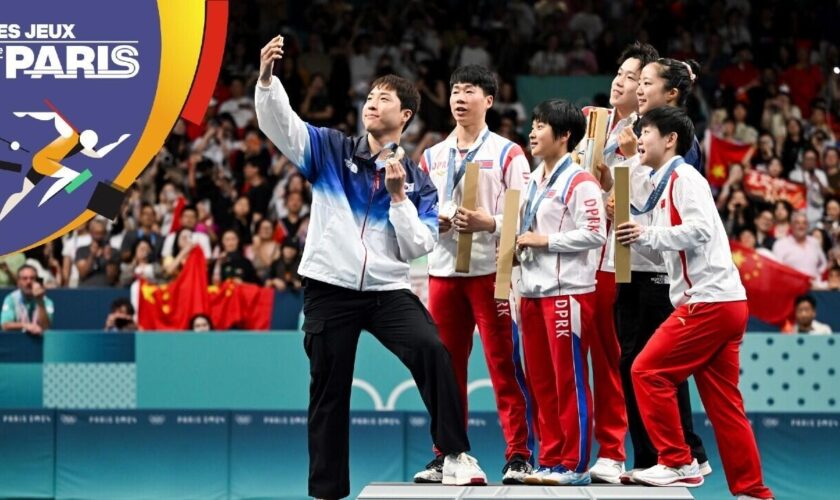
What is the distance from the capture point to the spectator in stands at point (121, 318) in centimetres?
1369

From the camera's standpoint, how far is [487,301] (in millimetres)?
8016

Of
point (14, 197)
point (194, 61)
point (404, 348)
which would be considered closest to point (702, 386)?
point (404, 348)

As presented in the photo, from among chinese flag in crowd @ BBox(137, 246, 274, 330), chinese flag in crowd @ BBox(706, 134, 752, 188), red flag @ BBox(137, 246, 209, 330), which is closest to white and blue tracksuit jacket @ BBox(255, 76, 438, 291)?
chinese flag in crowd @ BBox(137, 246, 274, 330)

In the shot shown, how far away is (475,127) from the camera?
26.9ft

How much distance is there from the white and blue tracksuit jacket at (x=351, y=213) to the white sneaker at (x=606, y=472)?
1.55 m

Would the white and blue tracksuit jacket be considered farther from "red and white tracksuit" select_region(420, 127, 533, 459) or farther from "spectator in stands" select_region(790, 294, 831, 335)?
"spectator in stands" select_region(790, 294, 831, 335)

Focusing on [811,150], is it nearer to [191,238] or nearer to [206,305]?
[191,238]

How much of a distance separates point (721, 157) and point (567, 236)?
951cm

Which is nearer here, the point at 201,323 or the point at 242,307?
the point at 201,323

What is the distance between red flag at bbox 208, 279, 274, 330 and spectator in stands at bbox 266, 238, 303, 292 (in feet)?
1.20

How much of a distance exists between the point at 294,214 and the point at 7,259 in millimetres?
3205

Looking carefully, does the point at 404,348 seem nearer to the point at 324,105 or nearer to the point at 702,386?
the point at 702,386
